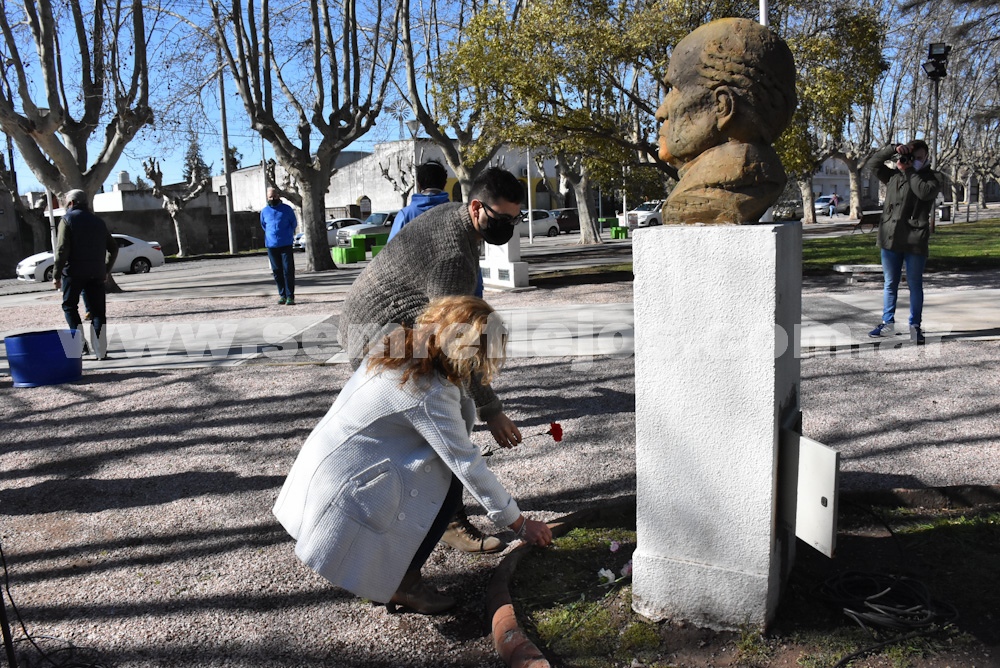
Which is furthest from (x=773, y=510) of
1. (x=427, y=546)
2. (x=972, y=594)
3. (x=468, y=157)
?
(x=468, y=157)

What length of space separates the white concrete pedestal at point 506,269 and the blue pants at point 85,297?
276 inches

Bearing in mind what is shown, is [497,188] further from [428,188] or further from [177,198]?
[177,198]

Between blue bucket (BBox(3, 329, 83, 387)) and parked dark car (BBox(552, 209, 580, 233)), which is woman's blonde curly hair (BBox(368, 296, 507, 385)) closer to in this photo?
blue bucket (BBox(3, 329, 83, 387))

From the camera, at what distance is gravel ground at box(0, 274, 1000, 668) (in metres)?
3.03

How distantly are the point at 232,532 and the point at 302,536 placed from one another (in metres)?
1.41

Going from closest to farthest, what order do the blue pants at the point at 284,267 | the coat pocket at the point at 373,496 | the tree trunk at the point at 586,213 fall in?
the coat pocket at the point at 373,496 < the blue pants at the point at 284,267 < the tree trunk at the point at 586,213

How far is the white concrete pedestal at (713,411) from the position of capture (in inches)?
102

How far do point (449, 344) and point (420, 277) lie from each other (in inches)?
26.2

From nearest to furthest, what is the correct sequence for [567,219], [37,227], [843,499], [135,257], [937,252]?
[843,499] < [937,252] < [135,257] < [37,227] < [567,219]

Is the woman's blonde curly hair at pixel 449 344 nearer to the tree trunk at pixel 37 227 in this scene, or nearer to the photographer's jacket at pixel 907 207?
the photographer's jacket at pixel 907 207

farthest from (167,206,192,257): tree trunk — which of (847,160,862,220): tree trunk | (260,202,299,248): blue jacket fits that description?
(847,160,862,220): tree trunk

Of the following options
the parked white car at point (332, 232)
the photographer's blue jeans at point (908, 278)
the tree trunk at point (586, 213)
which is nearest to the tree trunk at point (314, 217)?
the tree trunk at point (586, 213)

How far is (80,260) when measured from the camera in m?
7.96

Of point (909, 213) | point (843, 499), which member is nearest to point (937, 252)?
point (909, 213)
